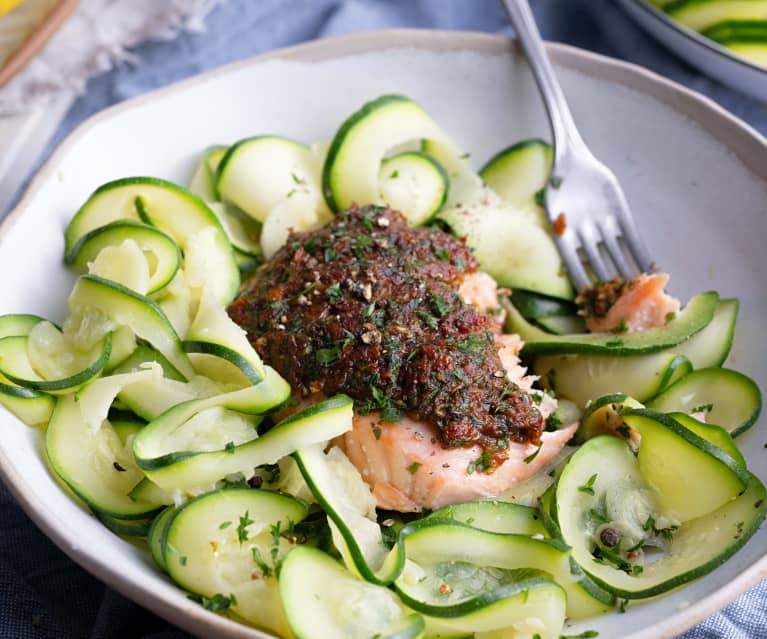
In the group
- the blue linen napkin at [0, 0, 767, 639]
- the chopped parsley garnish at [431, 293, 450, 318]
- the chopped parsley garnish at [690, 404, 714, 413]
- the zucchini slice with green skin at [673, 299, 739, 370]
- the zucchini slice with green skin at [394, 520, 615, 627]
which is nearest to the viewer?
the zucchini slice with green skin at [394, 520, 615, 627]

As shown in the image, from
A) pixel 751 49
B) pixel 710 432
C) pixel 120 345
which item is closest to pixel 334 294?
pixel 120 345

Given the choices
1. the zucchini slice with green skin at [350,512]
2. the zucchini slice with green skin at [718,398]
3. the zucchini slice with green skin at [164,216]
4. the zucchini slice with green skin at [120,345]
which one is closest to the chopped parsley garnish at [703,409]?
the zucchini slice with green skin at [718,398]

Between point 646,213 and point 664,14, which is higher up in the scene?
point 664,14

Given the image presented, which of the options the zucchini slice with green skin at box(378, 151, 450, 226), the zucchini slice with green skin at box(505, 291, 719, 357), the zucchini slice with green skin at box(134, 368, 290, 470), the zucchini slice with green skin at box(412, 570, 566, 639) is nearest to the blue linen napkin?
the zucchini slice with green skin at box(378, 151, 450, 226)

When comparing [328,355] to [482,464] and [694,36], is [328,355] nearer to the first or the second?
[482,464]

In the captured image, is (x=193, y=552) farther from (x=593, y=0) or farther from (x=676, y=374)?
(x=593, y=0)

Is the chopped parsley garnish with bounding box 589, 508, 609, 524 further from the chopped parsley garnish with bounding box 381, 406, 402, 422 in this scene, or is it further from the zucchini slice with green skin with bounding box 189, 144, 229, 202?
the zucchini slice with green skin with bounding box 189, 144, 229, 202

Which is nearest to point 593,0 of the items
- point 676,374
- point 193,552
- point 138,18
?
point 138,18
